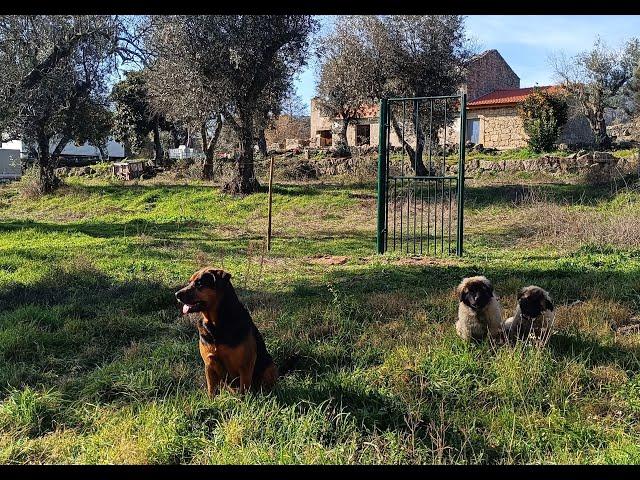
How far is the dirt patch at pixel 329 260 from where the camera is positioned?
888 centimetres

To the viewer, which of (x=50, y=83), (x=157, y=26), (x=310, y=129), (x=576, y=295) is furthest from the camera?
(x=310, y=129)

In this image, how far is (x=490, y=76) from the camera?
34281mm

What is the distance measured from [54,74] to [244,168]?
5773 millimetres

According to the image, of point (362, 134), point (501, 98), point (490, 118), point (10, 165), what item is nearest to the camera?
point (10, 165)

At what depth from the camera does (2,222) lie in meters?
14.4

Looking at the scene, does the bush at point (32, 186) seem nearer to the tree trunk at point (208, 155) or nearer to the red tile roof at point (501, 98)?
the tree trunk at point (208, 155)

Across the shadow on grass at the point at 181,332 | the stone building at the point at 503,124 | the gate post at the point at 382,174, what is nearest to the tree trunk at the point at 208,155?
the gate post at the point at 382,174

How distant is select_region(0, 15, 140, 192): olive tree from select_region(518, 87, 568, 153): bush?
14868mm

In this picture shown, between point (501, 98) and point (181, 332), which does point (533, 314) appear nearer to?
point (181, 332)

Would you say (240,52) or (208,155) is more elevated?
(240,52)

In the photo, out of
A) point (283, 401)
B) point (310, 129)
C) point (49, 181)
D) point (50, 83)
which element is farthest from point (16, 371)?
point (310, 129)

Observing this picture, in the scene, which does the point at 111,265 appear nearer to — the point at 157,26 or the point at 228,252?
the point at 228,252

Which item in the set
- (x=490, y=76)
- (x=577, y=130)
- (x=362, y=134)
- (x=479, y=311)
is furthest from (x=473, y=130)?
(x=479, y=311)
